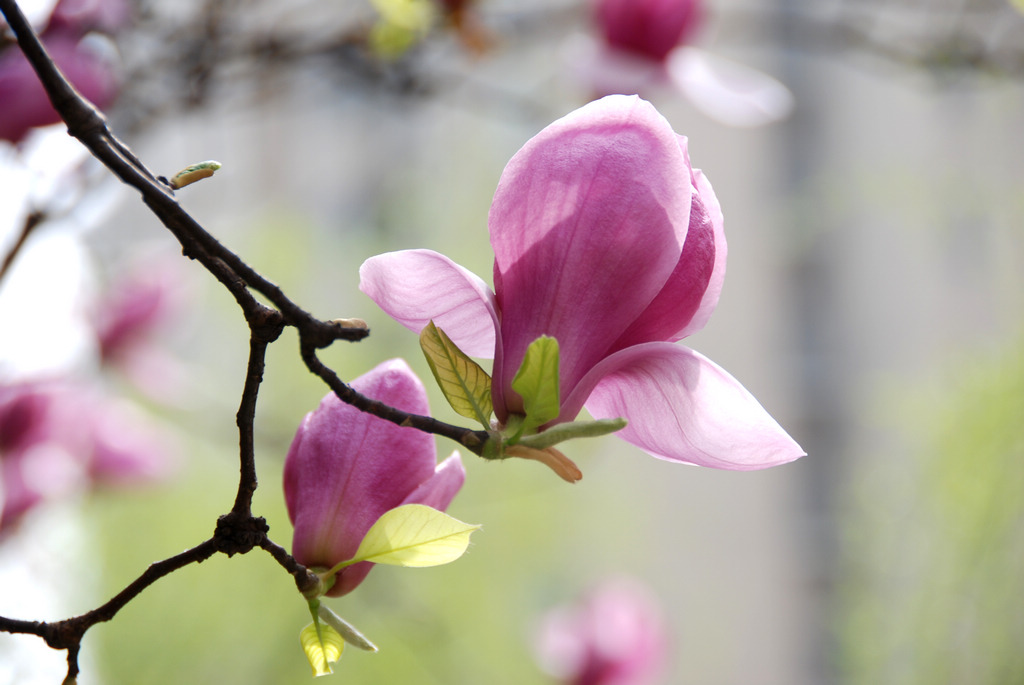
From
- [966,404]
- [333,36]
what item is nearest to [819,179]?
[966,404]

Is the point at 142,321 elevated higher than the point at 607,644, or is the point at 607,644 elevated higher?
the point at 142,321

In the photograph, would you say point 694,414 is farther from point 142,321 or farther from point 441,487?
point 142,321

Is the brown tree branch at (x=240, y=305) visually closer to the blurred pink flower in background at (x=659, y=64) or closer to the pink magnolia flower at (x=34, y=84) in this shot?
the pink magnolia flower at (x=34, y=84)

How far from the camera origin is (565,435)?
0.48ft

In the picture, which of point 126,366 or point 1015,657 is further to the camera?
point 1015,657

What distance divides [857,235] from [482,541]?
6.83 feet

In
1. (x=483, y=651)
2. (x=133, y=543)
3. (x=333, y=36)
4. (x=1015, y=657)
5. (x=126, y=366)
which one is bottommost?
(x=483, y=651)

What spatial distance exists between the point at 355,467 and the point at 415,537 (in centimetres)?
2

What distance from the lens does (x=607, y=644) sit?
2.07 ft

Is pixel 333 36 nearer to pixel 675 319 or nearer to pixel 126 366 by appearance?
pixel 126 366

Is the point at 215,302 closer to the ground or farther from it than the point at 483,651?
farther from it

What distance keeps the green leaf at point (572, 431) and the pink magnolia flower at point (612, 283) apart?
0.01 meters

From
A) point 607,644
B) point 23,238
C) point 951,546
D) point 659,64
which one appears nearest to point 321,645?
point 23,238

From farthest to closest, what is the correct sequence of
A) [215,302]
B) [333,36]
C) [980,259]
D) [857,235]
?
[857,235], [980,259], [215,302], [333,36]
